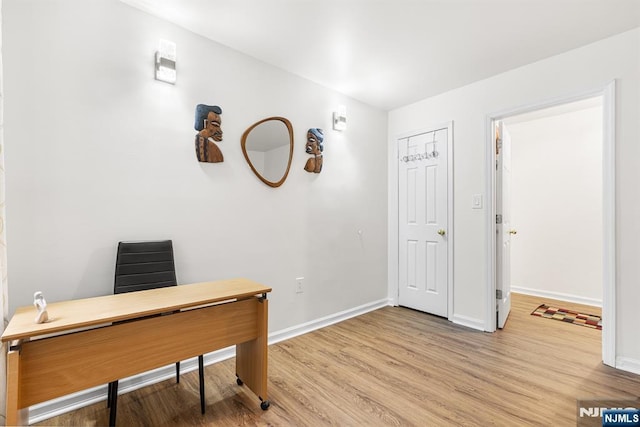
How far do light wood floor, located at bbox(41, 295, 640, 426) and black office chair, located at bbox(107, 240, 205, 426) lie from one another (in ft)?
0.65

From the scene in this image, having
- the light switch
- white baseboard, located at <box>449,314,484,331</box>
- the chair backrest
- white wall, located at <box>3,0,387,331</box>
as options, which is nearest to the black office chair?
the chair backrest

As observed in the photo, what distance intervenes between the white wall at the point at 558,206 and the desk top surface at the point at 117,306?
4.17 meters

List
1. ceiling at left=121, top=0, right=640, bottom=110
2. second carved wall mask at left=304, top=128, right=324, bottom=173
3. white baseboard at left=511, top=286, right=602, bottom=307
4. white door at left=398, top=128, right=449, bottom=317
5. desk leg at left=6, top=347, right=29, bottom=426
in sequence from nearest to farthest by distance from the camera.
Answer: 1. desk leg at left=6, top=347, right=29, bottom=426
2. ceiling at left=121, top=0, right=640, bottom=110
3. second carved wall mask at left=304, top=128, right=324, bottom=173
4. white door at left=398, top=128, right=449, bottom=317
5. white baseboard at left=511, top=286, right=602, bottom=307

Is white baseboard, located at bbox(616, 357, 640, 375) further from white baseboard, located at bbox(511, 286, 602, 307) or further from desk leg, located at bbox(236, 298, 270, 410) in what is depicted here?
desk leg, located at bbox(236, 298, 270, 410)

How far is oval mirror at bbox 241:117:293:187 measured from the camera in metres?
2.53

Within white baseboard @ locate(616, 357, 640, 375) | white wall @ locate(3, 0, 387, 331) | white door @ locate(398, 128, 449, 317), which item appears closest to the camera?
white wall @ locate(3, 0, 387, 331)

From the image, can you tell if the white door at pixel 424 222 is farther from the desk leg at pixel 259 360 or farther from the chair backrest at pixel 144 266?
the chair backrest at pixel 144 266

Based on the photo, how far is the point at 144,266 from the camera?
191 cm

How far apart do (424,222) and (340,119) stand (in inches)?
59.3

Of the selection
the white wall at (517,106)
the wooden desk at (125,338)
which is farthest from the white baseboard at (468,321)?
the wooden desk at (125,338)

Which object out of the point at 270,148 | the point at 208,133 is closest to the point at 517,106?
the point at 270,148

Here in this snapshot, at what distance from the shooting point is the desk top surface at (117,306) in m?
1.20

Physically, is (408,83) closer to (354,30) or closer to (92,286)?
(354,30)

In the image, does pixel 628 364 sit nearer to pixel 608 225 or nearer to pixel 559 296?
pixel 608 225
